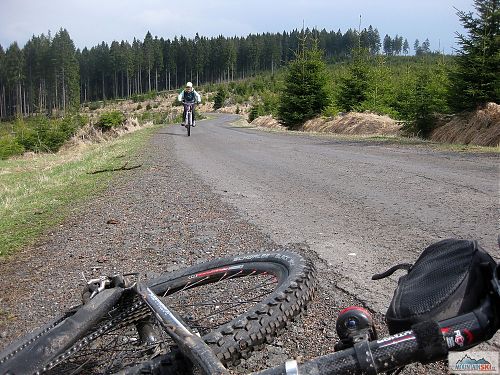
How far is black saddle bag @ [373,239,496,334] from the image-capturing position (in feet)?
4.61

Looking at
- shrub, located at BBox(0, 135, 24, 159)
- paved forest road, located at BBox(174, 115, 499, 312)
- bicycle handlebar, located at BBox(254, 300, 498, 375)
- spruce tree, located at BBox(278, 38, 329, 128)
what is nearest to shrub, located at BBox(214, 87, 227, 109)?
spruce tree, located at BBox(278, 38, 329, 128)

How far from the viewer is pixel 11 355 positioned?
77.3 inches

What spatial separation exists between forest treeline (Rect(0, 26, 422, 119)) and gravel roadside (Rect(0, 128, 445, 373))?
86.0 meters

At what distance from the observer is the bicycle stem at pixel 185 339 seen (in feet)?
5.23

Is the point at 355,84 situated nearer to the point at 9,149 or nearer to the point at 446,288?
the point at 9,149

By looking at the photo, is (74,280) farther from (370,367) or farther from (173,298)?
(370,367)

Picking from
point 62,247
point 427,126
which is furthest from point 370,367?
point 427,126

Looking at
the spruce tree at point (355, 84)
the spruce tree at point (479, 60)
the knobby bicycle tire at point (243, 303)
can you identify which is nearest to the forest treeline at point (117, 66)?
the spruce tree at point (355, 84)

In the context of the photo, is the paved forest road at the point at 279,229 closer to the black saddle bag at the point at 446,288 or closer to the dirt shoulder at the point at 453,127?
the black saddle bag at the point at 446,288

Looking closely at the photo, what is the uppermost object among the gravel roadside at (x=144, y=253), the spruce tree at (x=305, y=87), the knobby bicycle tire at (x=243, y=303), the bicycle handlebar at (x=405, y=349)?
the spruce tree at (x=305, y=87)

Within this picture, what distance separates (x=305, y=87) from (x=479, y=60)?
12451 mm

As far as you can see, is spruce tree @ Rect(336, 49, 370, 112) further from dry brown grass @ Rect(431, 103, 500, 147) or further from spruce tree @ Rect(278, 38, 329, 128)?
dry brown grass @ Rect(431, 103, 500, 147)

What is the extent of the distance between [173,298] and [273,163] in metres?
7.14

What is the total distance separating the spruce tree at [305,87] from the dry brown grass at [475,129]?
11.2 m
